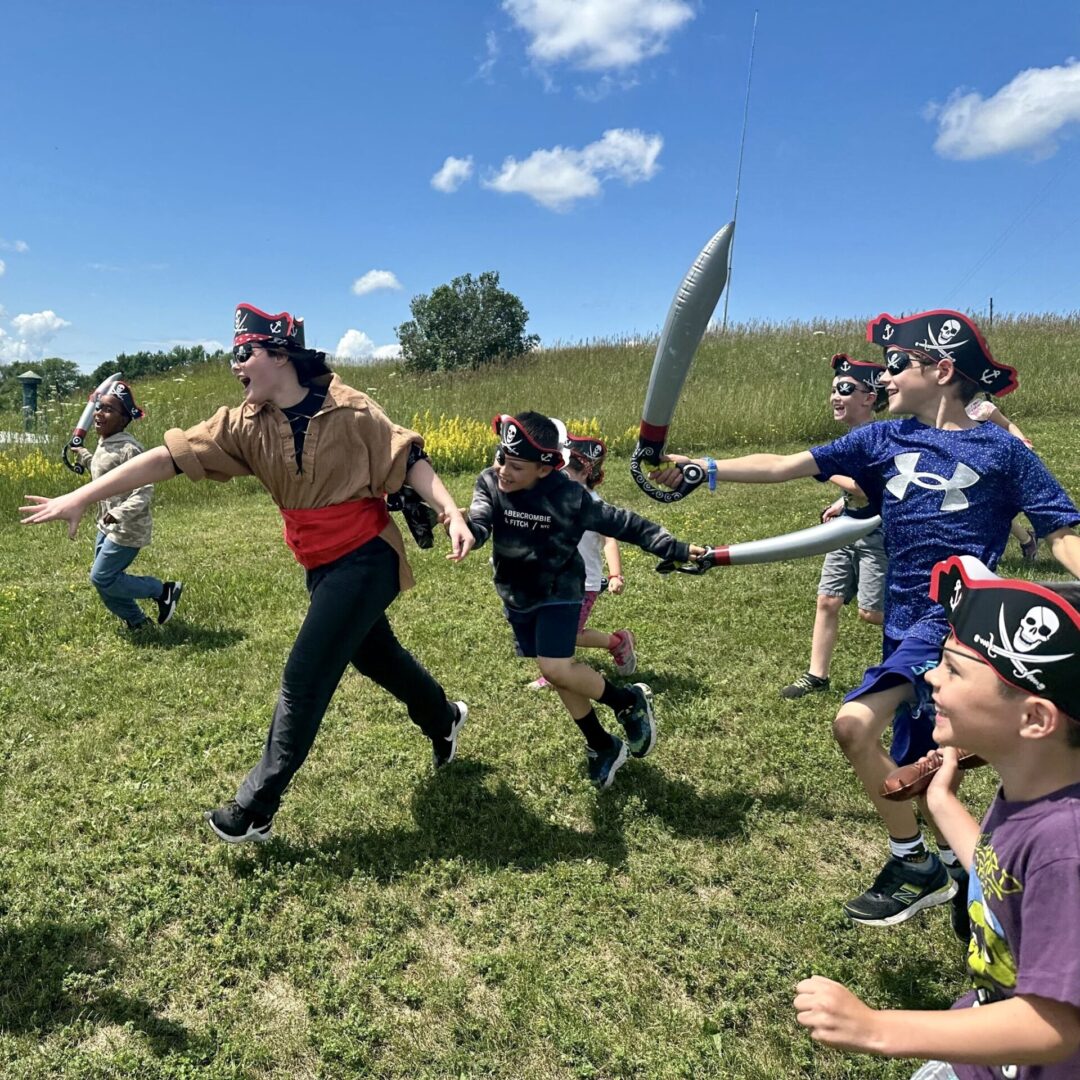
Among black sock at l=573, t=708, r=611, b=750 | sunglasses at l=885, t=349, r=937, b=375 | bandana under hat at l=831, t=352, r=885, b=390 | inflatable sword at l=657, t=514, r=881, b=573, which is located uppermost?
bandana under hat at l=831, t=352, r=885, b=390

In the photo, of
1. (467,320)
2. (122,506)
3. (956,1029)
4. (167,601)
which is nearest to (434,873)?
(956,1029)

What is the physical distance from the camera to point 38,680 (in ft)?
17.9

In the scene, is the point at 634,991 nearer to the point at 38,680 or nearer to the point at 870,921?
the point at 870,921

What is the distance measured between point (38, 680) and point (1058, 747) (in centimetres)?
603

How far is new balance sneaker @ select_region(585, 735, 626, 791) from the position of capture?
4105mm

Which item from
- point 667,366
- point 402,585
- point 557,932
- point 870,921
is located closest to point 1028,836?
point 870,921

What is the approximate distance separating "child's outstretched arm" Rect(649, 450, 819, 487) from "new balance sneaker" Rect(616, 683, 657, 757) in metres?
1.26

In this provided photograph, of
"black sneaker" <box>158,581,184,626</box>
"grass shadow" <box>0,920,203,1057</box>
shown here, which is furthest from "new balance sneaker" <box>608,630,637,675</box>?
"black sneaker" <box>158,581,184,626</box>

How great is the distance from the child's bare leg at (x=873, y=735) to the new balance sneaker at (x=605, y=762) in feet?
4.69

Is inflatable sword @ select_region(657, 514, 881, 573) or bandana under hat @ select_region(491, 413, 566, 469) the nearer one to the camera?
inflatable sword @ select_region(657, 514, 881, 573)

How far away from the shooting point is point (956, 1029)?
1.40 m

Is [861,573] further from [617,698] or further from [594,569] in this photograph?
[617,698]

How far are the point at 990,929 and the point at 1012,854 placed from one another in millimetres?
237

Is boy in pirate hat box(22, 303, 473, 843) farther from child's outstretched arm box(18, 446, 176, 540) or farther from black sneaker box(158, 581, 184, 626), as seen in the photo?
black sneaker box(158, 581, 184, 626)
